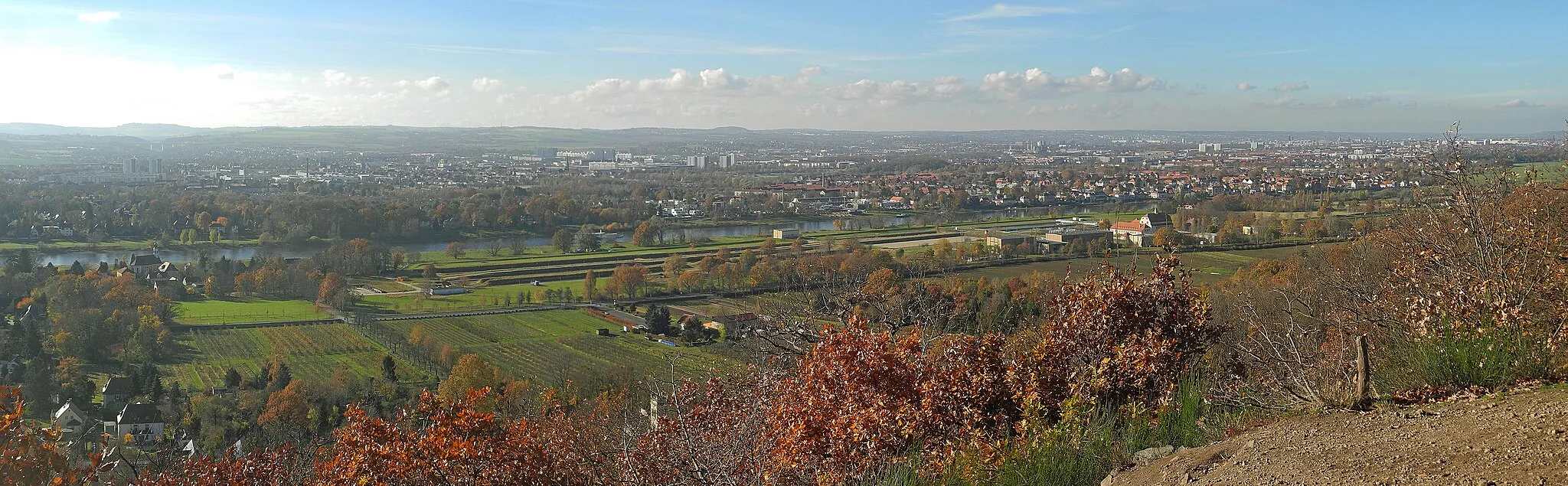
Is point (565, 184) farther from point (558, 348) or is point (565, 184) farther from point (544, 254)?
point (558, 348)

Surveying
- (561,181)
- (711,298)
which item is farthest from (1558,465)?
(561,181)

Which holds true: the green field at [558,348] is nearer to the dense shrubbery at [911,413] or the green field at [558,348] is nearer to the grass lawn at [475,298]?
the grass lawn at [475,298]

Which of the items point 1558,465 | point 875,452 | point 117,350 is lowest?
point 117,350

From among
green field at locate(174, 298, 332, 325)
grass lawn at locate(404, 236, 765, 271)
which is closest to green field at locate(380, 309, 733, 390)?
green field at locate(174, 298, 332, 325)

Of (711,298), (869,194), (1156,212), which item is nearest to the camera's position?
(711,298)

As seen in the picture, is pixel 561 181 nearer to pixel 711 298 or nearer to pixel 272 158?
pixel 272 158

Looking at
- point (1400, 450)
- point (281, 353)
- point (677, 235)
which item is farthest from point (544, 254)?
point (1400, 450)

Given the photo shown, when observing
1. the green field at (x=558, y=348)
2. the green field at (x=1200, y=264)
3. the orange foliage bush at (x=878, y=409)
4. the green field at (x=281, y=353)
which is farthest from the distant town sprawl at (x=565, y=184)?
the green field at (x=281, y=353)
